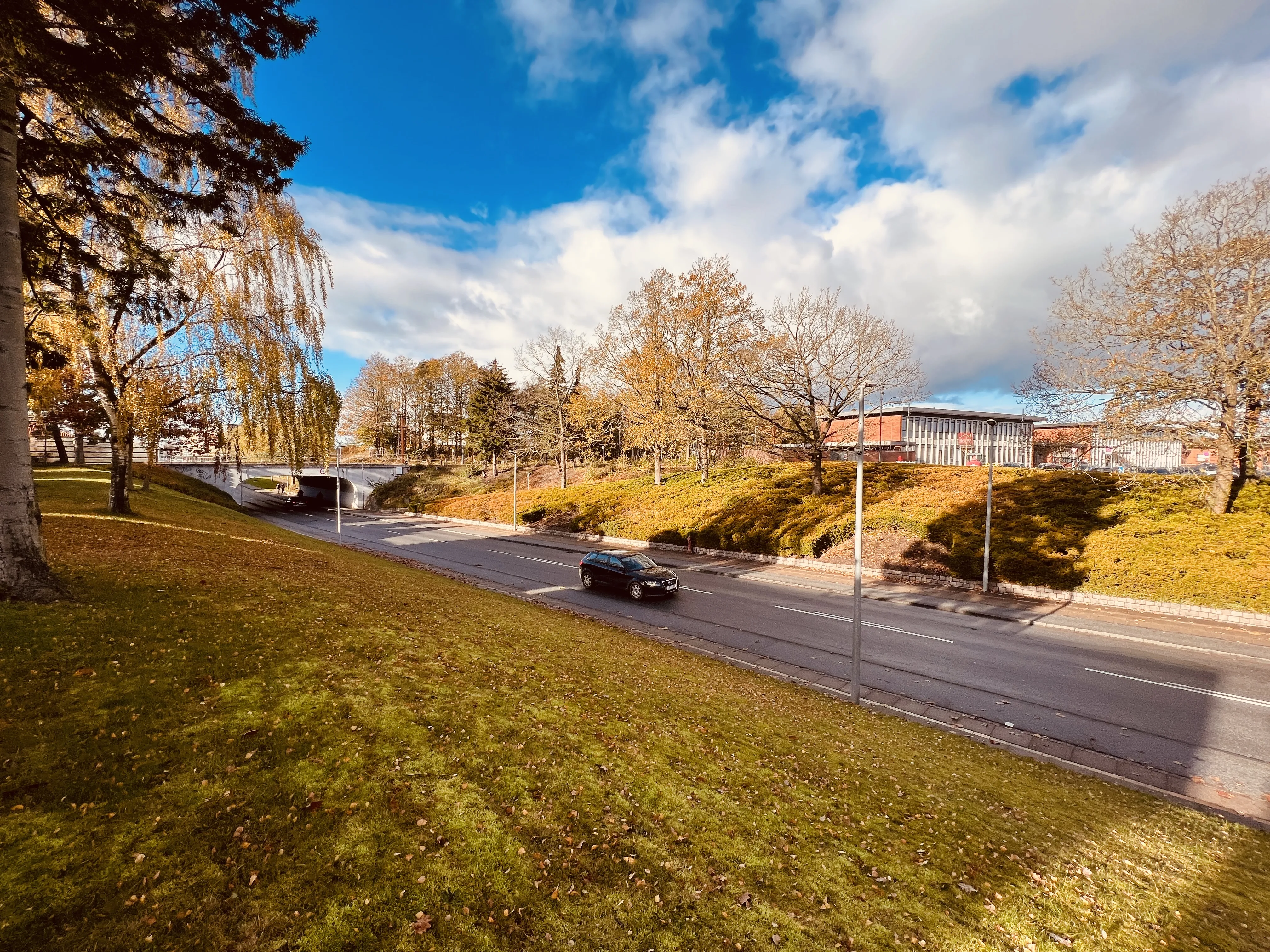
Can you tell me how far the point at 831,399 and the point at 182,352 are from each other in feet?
87.7

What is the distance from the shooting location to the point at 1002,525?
2255 centimetres

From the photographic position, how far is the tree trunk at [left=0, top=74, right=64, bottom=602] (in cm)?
662

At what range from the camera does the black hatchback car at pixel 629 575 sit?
19.0 m

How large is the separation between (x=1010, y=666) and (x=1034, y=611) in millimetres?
Answer: 6843

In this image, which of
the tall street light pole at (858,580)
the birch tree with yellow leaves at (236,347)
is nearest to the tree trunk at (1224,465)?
the tall street light pole at (858,580)

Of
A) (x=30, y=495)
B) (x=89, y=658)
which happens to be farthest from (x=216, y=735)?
(x=30, y=495)

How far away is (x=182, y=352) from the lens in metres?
13.7

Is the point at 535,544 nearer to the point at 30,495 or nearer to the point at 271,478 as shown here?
the point at 30,495

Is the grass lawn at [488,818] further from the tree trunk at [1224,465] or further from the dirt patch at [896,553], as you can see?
the tree trunk at [1224,465]

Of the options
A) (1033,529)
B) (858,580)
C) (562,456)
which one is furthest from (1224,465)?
(562,456)

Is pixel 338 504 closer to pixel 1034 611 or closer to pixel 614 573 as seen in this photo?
pixel 614 573

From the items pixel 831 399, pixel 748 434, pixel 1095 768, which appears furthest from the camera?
pixel 748 434

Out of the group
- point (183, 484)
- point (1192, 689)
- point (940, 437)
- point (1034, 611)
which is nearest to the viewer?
point (1192, 689)

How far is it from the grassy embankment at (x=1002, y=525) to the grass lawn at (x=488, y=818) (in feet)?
49.7
